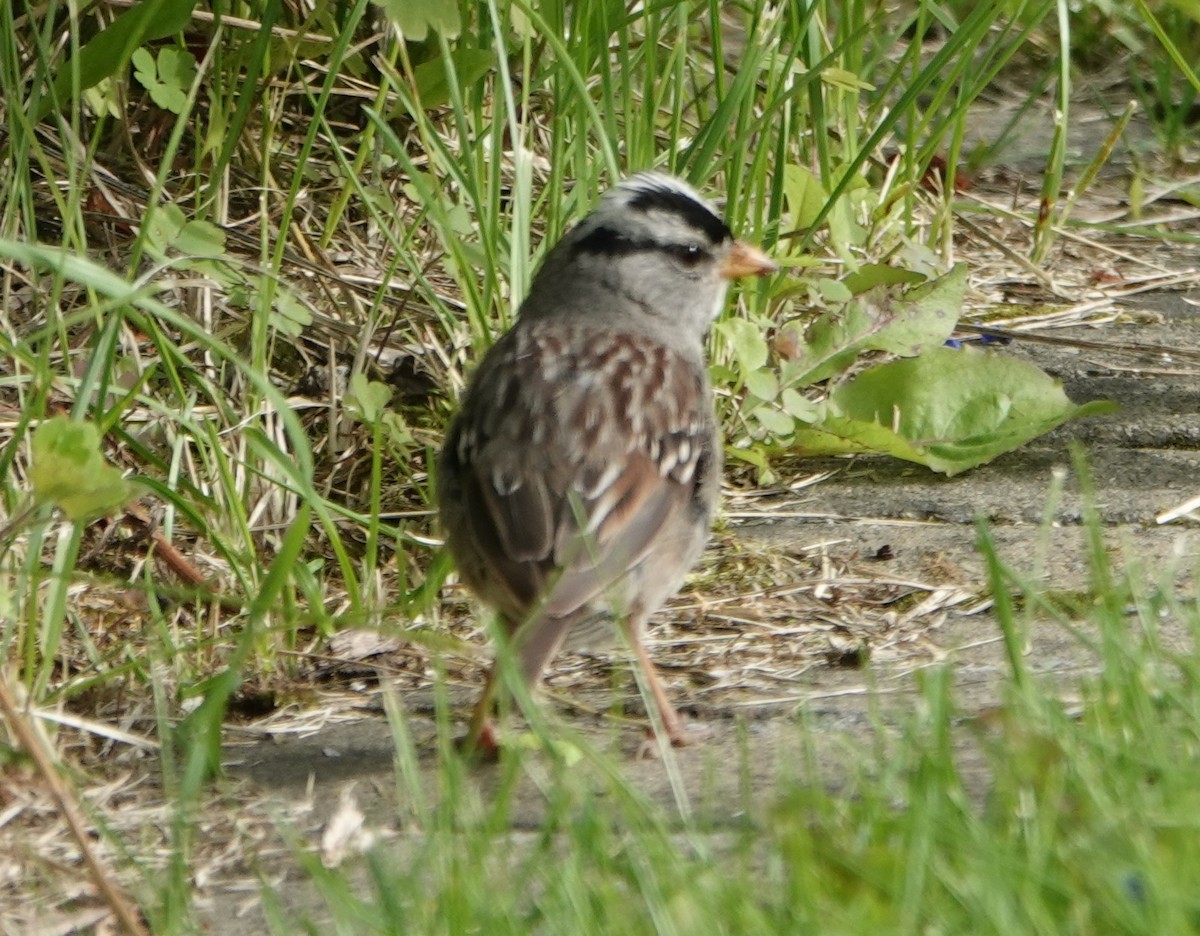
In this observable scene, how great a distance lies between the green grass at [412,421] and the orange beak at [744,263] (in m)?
0.24

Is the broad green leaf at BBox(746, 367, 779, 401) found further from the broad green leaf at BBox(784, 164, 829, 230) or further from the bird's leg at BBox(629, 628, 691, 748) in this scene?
the bird's leg at BBox(629, 628, 691, 748)

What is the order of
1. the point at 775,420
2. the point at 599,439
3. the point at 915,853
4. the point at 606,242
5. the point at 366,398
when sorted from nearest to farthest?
the point at 915,853, the point at 599,439, the point at 366,398, the point at 606,242, the point at 775,420

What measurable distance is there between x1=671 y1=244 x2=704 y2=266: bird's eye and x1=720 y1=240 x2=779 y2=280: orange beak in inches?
2.9

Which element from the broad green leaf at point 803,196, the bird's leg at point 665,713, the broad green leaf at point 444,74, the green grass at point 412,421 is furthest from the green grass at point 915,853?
the broad green leaf at point 803,196

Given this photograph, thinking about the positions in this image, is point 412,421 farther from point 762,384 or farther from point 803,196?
point 803,196

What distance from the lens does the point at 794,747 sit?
338cm

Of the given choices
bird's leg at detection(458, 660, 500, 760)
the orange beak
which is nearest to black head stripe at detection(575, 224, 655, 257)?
the orange beak

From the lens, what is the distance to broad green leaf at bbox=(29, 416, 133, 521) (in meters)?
2.85

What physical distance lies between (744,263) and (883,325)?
564mm

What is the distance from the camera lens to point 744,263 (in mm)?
4609

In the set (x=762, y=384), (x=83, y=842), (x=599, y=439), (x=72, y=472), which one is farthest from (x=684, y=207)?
(x=83, y=842)

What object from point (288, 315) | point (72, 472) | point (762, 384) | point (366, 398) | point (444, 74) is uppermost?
point (444, 74)

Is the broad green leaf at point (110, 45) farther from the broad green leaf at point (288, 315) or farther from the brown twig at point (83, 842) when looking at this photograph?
the brown twig at point (83, 842)

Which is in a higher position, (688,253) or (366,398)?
(688,253)
